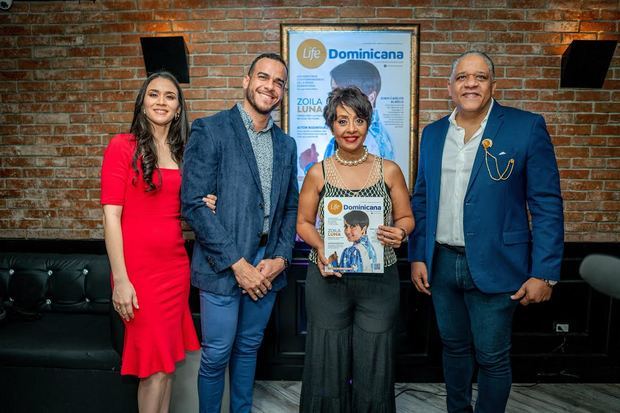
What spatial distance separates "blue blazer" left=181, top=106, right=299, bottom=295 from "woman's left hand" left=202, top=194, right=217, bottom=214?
2cm

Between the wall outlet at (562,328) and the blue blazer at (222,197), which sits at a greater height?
the blue blazer at (222,197)

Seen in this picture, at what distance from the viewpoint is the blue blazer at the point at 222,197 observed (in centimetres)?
170

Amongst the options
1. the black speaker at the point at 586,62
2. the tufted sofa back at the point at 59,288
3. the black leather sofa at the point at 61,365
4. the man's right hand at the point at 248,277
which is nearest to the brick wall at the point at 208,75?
the black speaker at the point at 586,62

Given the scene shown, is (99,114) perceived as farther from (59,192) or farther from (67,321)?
(67,321)

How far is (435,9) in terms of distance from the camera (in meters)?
2.77

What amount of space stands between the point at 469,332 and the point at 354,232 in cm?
80

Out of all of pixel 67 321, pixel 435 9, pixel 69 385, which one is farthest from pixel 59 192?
Result: pixel 435 9

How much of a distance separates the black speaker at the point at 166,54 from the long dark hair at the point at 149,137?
3.51 ft

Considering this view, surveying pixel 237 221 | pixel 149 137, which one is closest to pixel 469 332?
pixel 237 221

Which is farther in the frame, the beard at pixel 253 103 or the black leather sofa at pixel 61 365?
the black leather sofa at pixel 61 365

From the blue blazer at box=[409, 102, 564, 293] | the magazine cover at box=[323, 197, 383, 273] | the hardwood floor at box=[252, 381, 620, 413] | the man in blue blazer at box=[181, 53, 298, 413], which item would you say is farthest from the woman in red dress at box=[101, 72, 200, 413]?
the blue blazer at box=[409, 102, 564, 293]

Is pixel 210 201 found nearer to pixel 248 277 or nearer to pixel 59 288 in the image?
pixel 248 277

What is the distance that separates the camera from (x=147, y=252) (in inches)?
67.4

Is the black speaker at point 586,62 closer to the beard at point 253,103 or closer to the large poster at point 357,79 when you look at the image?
the large poster at point 357,79
